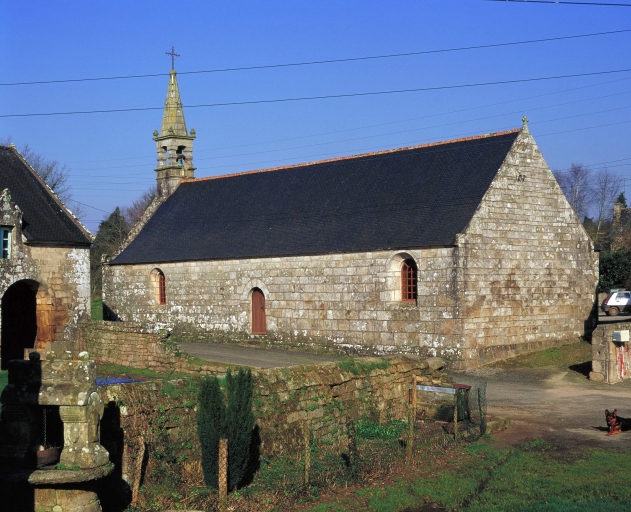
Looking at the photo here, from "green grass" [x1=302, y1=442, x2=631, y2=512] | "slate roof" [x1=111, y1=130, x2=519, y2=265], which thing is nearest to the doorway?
"slate roof" [x1=111, y1=130, x2=519, y2=265]

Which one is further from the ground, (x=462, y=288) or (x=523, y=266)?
(x=523, y=266)

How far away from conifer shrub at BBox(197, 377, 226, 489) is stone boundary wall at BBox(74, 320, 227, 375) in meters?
7.77

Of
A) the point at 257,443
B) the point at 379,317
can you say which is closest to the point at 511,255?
the point at 379,317

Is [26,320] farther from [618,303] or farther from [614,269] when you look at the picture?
[614,269]

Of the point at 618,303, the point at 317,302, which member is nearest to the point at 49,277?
the point at 317,302

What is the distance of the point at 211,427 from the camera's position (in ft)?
34.5

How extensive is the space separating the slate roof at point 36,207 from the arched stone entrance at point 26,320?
1.52 metres

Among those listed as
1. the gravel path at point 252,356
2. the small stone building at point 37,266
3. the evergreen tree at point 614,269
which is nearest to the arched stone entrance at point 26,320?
the small stone building at point 37,266

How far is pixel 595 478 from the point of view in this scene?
11539mm

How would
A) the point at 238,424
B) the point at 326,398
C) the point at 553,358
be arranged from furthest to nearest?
the point at 553,358 → the point at 326,398 → the point at 238,424

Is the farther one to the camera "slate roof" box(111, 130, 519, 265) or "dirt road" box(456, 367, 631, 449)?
"slate roof" box(111, 130, 519, 265)

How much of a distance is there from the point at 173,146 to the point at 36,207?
18.0 metres

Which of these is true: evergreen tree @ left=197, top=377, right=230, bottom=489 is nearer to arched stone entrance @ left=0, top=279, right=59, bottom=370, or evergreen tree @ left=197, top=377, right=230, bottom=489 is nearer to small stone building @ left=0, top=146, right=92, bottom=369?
small stone building @ left=0, top=146, right=92, bottom=369

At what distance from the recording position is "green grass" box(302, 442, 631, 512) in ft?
33.6
